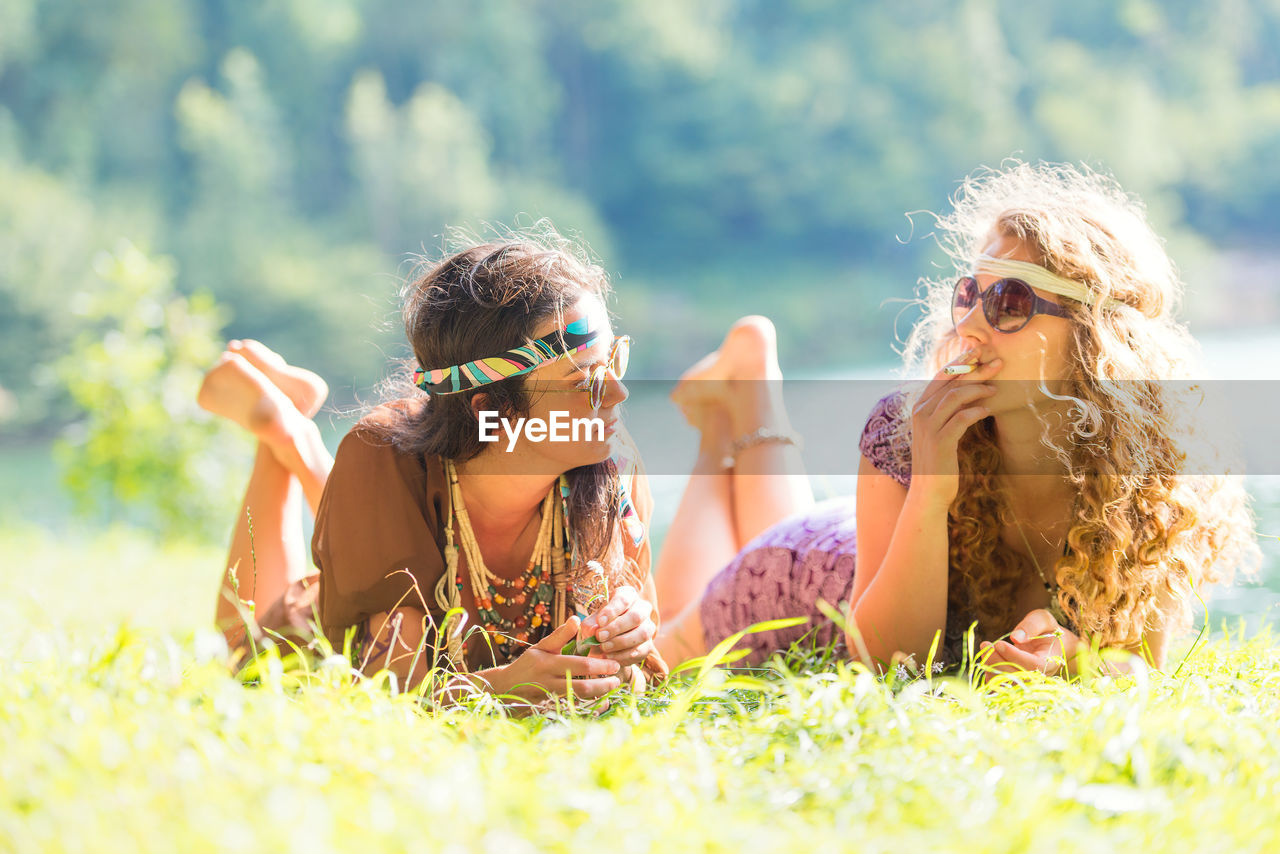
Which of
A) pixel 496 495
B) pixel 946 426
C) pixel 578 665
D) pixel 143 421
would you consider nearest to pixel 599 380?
pixel 496 495

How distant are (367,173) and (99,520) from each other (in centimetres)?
1266

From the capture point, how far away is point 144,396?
6.32 metres

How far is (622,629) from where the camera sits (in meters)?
1.92

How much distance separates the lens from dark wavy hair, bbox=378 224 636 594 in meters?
2.10

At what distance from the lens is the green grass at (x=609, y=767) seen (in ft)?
3.77

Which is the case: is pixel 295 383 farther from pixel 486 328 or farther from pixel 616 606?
pixel 616 606

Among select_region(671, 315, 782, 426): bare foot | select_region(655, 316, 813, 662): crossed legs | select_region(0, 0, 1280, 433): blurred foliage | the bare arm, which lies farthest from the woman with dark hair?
select_region(0, 0, 1280, 433): blurred foliage

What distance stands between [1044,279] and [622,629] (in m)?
1.06

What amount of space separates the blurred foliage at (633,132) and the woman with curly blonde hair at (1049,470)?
14882mm

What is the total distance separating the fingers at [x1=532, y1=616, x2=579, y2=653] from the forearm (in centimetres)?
59

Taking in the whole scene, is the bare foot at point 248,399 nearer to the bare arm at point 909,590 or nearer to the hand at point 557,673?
the hand at point 557,673

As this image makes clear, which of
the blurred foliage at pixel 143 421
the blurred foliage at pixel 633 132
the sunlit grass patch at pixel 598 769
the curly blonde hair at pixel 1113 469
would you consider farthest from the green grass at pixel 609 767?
the blurred foliage at pixel 633 132

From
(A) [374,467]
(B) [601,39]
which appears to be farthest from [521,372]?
(B) [601,39]

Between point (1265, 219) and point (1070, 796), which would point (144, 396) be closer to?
point (1070, 796)
